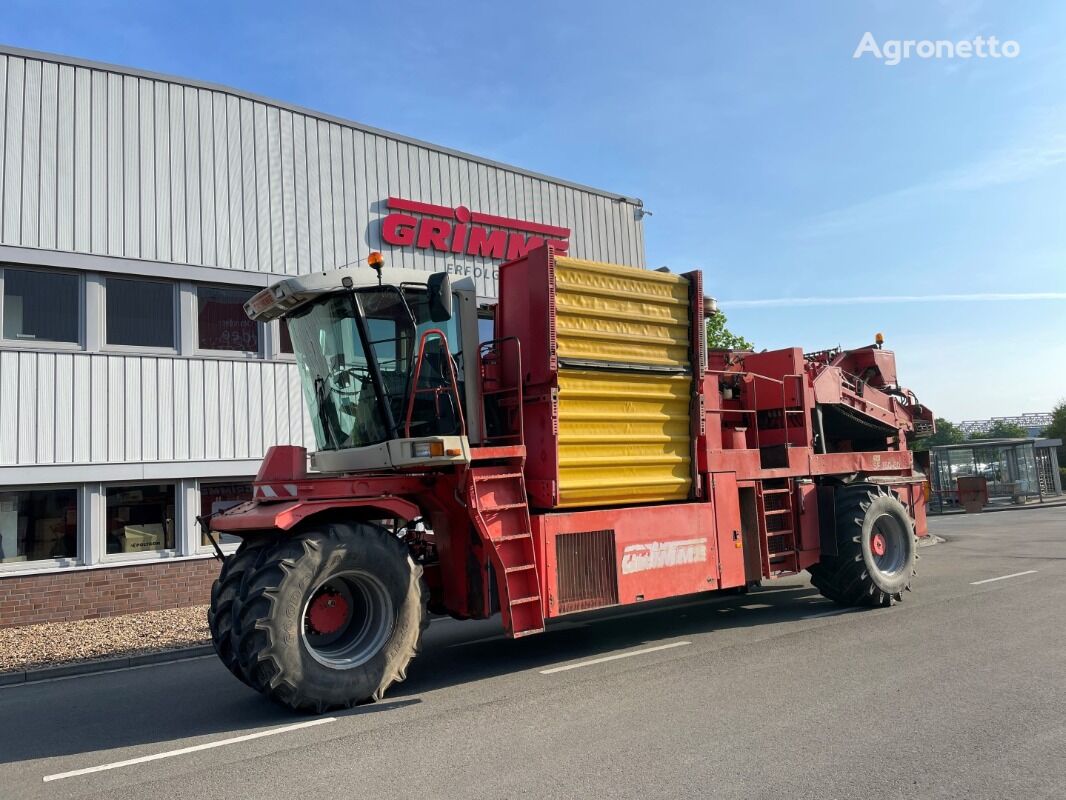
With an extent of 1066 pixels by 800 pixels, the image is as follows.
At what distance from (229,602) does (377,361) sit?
2.22 meters

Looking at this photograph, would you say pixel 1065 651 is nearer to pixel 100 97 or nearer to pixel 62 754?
pixel 62 754

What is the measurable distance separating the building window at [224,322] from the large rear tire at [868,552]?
9132mm

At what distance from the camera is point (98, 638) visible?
31.3 ft

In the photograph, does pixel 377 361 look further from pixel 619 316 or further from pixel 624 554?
pixel 624 554

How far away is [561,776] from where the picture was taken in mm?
4227

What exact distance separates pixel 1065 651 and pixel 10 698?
9086mm

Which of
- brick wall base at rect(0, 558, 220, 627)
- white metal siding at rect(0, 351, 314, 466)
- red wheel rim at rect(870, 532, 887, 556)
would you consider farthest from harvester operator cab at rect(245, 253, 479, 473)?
brick wall base at rect(0, 558, 220, 627)

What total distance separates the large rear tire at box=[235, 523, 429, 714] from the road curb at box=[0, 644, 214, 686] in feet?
11.6

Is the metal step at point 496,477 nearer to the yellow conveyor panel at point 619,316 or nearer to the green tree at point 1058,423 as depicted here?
the yellow conveyor panel at point 619,316

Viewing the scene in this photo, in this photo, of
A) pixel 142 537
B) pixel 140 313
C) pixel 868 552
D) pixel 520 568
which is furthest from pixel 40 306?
pixel 868 552

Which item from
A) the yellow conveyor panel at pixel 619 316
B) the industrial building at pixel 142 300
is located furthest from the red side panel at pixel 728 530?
the industrial building at pixel 142 300

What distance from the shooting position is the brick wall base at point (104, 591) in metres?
10.6

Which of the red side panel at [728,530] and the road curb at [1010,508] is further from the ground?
the red side panel at [728,530]

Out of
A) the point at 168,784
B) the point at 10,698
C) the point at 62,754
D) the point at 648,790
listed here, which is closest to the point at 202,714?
the point at 62,754
